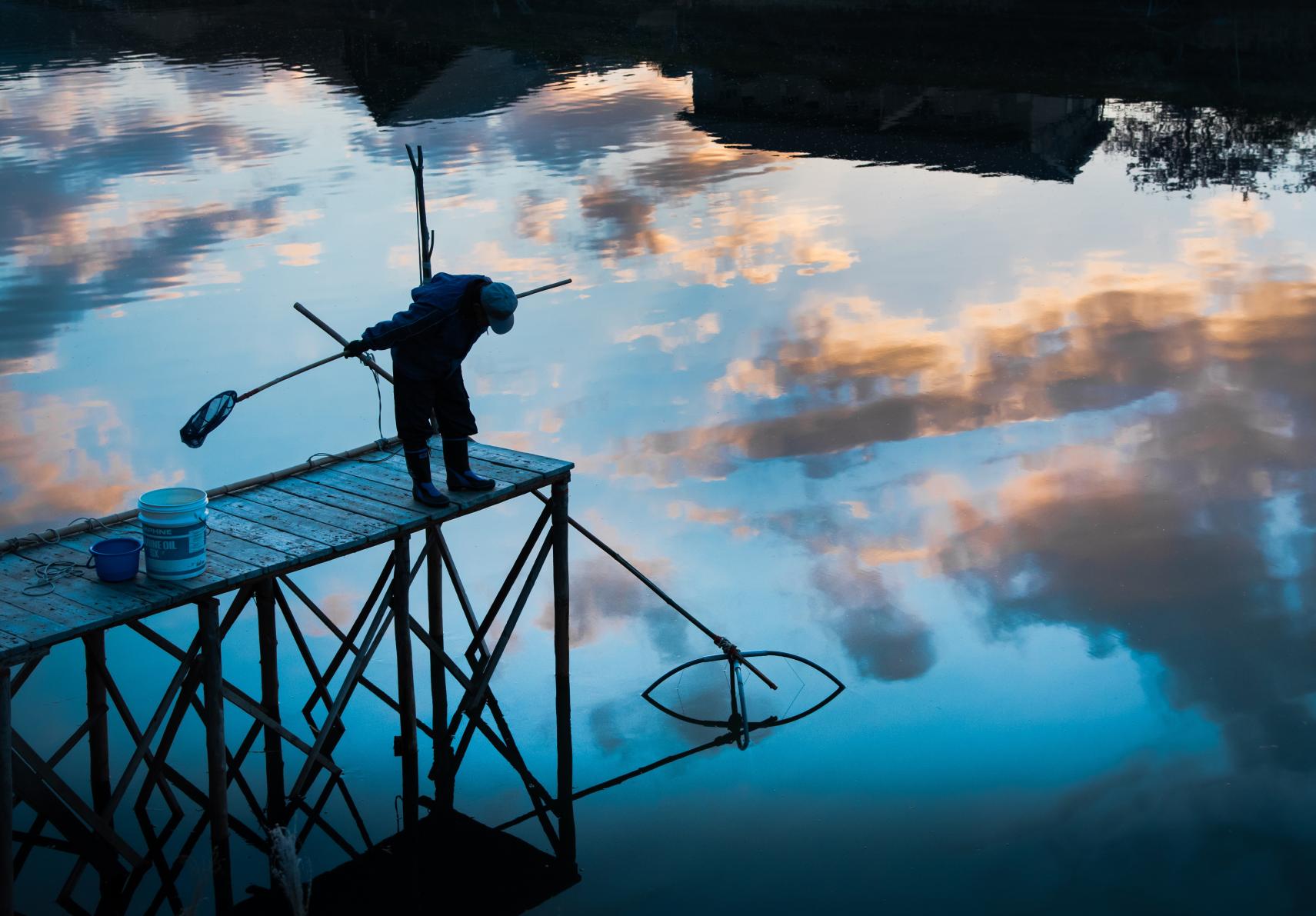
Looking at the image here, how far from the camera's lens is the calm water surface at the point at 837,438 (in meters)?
9.60

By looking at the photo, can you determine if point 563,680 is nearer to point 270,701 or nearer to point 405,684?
point 405,684

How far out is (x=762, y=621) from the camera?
1190cm

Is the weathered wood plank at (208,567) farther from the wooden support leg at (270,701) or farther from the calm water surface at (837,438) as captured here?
the calm water surface at (837,438)

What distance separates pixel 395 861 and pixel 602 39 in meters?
41.5

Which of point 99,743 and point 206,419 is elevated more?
point 206,419

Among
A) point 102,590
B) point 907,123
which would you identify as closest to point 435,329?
point 102,590

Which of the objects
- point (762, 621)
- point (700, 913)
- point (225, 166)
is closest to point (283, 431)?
point (762, 621)

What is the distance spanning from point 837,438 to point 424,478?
7.42m

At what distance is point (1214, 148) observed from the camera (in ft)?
97.7

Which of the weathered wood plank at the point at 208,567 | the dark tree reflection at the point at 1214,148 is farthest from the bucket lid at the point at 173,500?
the dark tree reflection at the point at 1214,148

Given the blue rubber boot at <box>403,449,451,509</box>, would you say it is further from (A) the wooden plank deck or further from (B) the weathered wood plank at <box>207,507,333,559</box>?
(B) the weathered wood plank at <box>207,507,333,559</box>

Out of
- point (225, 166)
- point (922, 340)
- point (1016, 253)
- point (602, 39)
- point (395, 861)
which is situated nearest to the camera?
point (395, 861)

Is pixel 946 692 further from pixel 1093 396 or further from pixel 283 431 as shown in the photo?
pixel 283 431

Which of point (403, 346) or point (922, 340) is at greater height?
point (403, 346)
